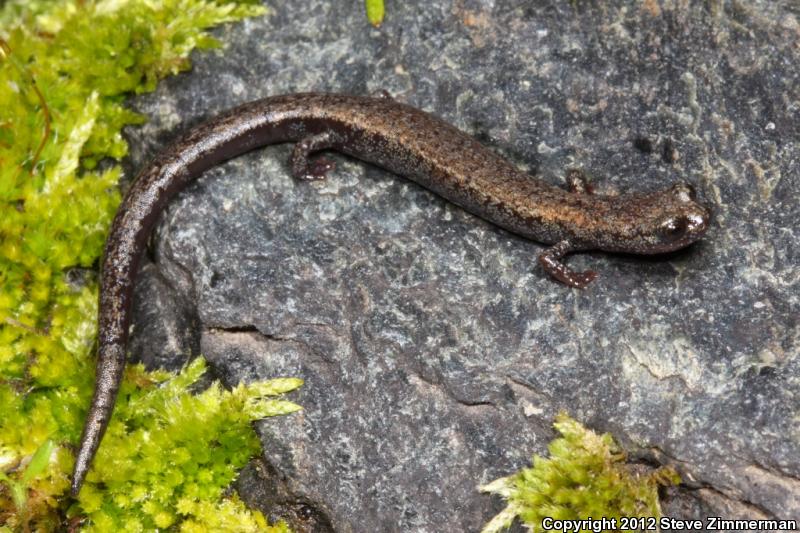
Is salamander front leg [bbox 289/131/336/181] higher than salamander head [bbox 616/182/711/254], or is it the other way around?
salamander front leg [bbox 289/131/336/181]

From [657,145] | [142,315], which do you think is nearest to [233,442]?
[142,315]

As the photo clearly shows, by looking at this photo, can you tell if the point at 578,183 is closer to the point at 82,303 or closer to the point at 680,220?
the point at 680,220

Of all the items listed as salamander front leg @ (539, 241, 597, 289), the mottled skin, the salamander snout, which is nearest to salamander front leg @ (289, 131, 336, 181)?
the mottled skin

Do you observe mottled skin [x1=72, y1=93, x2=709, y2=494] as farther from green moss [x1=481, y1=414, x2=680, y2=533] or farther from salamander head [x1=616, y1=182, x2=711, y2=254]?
green moss [x1=481, y1=414, x2=680, y2=533]

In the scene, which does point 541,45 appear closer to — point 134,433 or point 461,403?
point 461,403

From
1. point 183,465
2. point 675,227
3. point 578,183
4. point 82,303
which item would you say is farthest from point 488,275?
point 82,303

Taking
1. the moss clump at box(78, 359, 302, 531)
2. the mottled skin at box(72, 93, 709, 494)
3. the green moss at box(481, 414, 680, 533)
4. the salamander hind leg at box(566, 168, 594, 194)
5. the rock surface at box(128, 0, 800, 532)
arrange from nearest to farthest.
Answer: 1. the green moss at box(481, 414, 680, 533)
2. the rock surface at box(128, 0, 800, 532)
3. the moss clump at box(78, 359, 302, 531)
4. the mottled skin at box(72, 93, 709, 494)
5. the salamander hind leg at box(566, 168, 594, 194)
